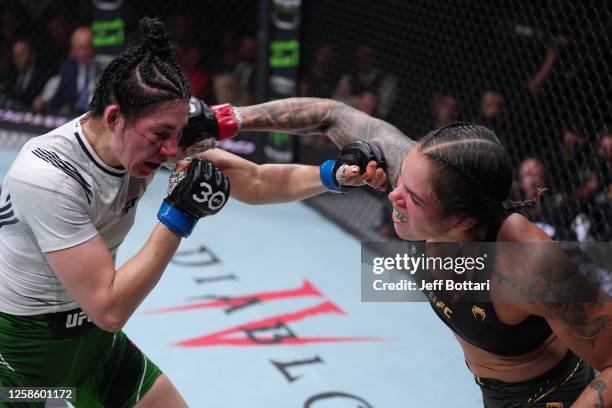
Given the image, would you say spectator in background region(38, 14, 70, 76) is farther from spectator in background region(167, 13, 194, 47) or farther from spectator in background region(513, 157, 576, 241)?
spectator in background region(513, 157, 576, 241)

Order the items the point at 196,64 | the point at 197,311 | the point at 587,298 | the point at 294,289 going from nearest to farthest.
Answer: the point at 587,298
the point at 197,311
the point at 294,289
the point at 196,64

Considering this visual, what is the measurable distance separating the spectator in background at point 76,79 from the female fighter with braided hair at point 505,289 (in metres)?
3.88

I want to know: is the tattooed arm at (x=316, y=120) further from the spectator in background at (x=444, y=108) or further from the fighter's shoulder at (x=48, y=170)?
the spectator in background at (x=444, y=108)

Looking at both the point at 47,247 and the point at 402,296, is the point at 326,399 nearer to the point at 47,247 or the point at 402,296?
the point at 402,296

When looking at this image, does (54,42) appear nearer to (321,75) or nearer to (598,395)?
(321,75)

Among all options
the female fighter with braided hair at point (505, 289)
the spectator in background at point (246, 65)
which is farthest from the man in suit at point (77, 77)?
the female fighter with braided hair at point (505, 289)

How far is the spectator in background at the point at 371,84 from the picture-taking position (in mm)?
4477

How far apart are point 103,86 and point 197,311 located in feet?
6.34

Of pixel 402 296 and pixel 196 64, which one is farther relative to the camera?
pixel 196 64

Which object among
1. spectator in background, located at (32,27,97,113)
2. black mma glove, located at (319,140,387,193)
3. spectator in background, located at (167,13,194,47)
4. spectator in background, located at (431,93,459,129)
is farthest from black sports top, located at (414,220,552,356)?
spectator in background, located at (167,13,194,47)

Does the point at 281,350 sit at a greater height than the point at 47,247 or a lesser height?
lesser

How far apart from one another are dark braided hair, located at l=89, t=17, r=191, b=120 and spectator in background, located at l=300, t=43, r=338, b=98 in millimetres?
2999

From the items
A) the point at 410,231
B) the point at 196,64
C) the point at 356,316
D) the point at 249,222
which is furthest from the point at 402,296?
the point at 196,64

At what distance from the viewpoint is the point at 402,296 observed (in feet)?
12.1
